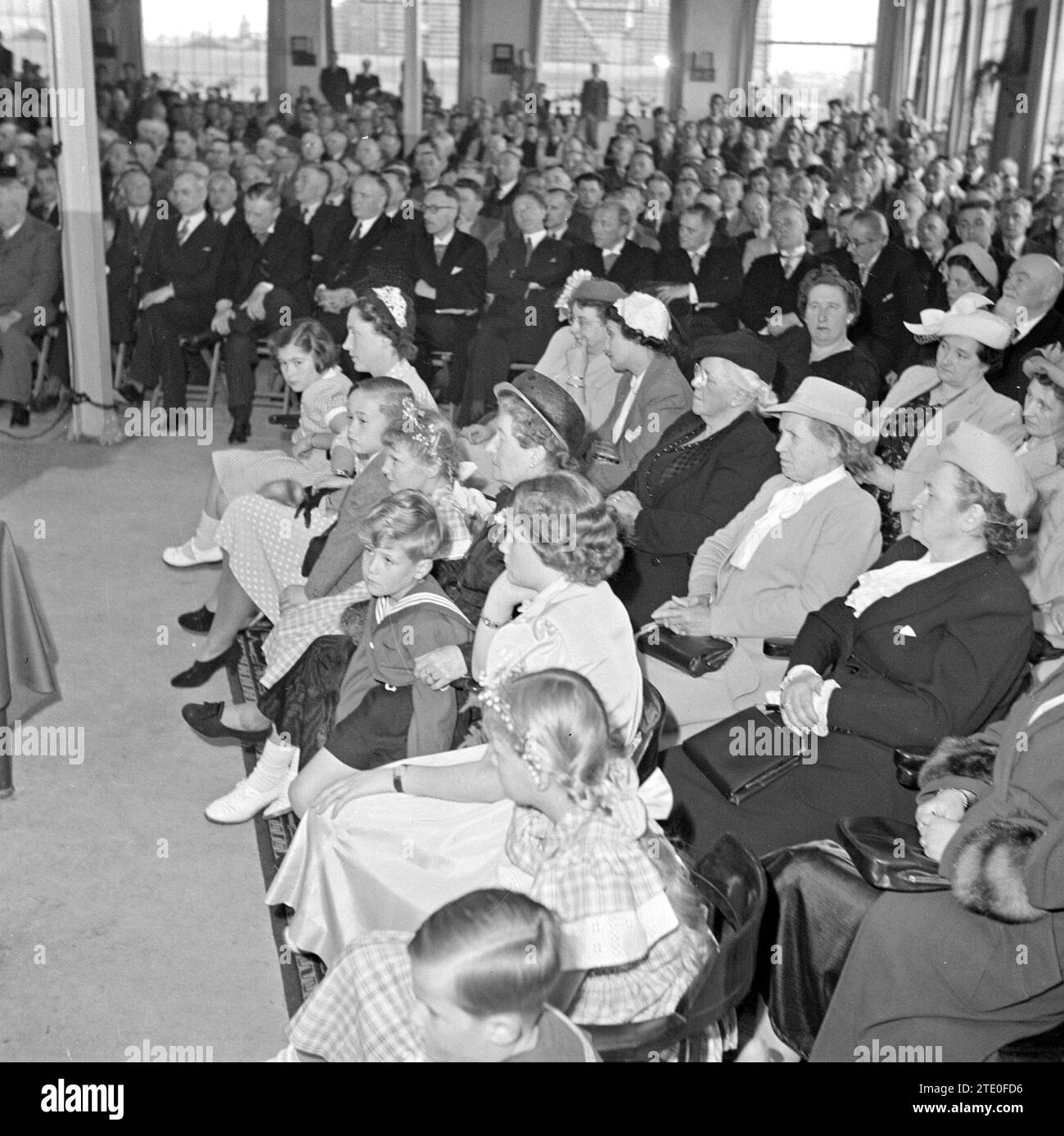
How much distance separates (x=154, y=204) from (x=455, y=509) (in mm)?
5261

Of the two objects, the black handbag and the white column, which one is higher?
the white column

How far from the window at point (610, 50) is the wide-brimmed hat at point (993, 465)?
830 inches

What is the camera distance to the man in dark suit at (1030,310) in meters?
5.30

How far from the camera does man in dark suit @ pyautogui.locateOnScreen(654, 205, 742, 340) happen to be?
7391 mm

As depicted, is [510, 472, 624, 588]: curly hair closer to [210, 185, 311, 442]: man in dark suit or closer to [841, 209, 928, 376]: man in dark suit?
[841, 209, 928, 376]: man in dark suit

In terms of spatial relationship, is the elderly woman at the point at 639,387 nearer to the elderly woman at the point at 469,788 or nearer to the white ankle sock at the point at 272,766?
the white ankle sock at the point at 272,766

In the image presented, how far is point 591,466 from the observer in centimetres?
453

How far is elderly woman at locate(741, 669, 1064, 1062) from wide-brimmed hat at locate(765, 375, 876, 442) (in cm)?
98

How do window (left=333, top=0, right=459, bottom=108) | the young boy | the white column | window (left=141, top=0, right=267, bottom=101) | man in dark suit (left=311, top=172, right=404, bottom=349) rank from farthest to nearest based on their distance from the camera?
1. window (left=333, top=0, right=459, bottom=108)
2. window (left=141, top=0, right=267, bottom=101)
3. man in dark suit (left=311, top=172, right=404, bottom=349)
4. the white column
5. the young boy

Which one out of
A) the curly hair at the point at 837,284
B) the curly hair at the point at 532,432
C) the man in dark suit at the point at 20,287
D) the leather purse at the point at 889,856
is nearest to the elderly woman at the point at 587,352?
the curly hair at the point at 837,284

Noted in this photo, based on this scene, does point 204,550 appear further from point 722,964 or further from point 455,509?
point 722,964

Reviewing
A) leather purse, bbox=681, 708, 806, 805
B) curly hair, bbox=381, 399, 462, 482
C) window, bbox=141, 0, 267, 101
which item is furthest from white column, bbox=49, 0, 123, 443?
window, bbox=141, 0, 267, 101
